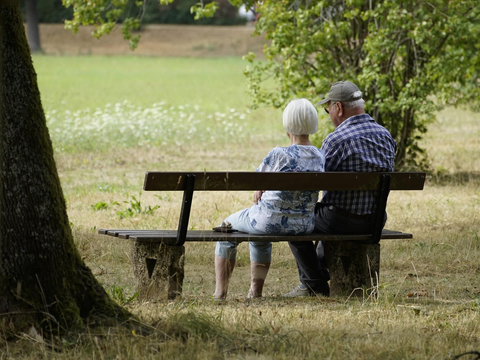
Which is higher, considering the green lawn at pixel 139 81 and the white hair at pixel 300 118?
the white hair at pixel 300 118

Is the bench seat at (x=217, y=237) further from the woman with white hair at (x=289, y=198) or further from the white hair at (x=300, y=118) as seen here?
the white hair at (x=300, y=118)

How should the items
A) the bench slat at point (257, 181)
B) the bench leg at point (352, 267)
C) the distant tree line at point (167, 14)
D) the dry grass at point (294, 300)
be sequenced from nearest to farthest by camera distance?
the dry grass at point (294, 300) < the bench slat at point (257, 181) < the bench leg at point (352, 267) < the distant tree line at point (167, 14)

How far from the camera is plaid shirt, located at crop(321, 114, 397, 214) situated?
18.0 feet

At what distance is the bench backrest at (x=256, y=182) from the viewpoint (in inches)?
190

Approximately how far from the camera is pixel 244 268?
710 cm

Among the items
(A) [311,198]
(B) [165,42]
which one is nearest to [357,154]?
(A) [311,198]

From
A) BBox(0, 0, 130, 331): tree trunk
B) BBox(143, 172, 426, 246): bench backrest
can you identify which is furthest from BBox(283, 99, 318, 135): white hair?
BBox(0, 0, 130, 331): tree trunk

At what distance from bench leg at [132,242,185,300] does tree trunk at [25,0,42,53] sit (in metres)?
52.4

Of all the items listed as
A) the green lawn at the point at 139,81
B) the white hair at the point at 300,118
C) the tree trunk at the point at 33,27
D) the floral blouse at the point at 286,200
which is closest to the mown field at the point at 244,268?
the floral blouse at the point at 286,200

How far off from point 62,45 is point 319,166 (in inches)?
2278

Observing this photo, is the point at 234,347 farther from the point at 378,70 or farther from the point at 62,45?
the point at 62,45

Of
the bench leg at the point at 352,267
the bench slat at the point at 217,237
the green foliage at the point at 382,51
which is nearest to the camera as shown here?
the bench slat at the point at 217,237

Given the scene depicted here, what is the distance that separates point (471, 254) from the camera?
23.2ft

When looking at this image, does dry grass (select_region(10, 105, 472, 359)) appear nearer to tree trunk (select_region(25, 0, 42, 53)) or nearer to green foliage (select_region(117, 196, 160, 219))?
green foliage (select_region(117, 196, 160, 219))
